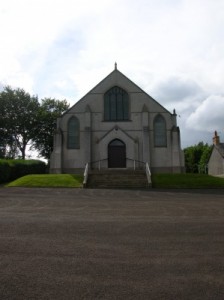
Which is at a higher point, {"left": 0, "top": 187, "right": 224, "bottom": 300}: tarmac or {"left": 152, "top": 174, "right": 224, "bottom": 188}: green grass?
{"left": 152, "top": 174, "right": 224, "bottom": 188}: green grass

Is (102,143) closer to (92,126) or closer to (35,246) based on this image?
(92,126)

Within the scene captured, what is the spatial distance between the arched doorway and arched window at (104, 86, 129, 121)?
2.65 m

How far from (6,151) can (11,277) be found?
169ft

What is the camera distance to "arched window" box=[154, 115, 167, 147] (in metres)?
32.8

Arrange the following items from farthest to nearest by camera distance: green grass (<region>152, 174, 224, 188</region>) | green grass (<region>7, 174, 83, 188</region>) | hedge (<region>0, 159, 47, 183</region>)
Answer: hedge (<region>0, 159, 47, 183</region>)
green grass (<region>7, 174, 83, 188</region>)
green grass (<region>152, 174, 224, 188</region>)

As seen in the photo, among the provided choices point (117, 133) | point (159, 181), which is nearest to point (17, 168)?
point (117, 133)

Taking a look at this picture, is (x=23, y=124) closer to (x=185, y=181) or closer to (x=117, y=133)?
(x=117, y=133)

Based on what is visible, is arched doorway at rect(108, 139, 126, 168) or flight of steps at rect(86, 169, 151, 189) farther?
arched doorway at rect(108, 139, 126, 168)

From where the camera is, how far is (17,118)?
50.7 m

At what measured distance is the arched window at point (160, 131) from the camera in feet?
108

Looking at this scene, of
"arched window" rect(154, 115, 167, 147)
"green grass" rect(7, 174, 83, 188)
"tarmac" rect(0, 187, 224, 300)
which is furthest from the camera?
"arched window" rect(154, 115, 167, 147)

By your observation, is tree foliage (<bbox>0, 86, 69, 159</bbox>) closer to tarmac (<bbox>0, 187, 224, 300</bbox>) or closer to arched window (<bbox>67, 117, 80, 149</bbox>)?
arched window (<bbox>67, 117, 80, 149</bbox>)

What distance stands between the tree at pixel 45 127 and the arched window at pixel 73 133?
63.8 feet

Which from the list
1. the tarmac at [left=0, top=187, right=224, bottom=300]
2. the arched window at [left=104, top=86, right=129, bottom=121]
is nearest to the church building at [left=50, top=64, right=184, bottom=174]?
the arched window at [left=104, top=86, right=129, bottom=121]
